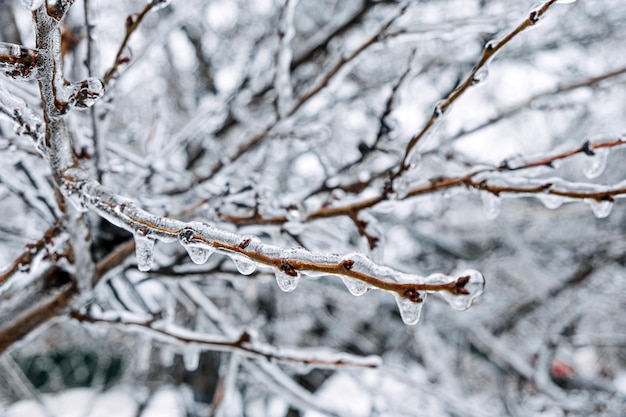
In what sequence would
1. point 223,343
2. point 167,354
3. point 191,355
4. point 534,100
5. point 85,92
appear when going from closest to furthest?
point 85,92, point 223,343, point 191,355, point 534,100, point 167,354

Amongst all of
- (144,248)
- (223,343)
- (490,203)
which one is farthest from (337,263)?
(223,343)

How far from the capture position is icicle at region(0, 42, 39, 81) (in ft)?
2.16

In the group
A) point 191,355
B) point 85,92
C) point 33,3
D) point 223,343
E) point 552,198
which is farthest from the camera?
point 191,355

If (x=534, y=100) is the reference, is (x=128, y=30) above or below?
above

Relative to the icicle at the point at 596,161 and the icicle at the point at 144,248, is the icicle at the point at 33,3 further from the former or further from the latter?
the icicle at the point at 596,161

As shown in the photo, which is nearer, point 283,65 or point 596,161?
point 596,161

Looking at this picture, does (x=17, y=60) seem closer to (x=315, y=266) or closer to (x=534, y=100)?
(x=315, y=266)

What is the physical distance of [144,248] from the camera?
782mm

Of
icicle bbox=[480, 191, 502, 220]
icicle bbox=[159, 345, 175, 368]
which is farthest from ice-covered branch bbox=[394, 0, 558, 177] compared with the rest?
icicle bbox=[159, 345, 175, 368]

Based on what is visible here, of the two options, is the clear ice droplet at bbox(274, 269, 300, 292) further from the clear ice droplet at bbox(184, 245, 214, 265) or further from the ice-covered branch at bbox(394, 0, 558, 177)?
the ice-covered branch at bbox(394, 0, 558, 177)

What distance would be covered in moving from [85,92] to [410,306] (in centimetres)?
57

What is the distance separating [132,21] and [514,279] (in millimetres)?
4216

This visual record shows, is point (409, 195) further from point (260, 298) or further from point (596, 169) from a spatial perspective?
point (260, 298)

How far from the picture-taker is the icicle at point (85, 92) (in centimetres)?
71
